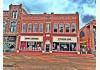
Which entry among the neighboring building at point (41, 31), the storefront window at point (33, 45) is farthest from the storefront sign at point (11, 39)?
the storefront window at point (33, 45)

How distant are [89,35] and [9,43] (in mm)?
2626

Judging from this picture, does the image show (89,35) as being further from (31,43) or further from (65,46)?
(31,43)

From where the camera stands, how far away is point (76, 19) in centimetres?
902

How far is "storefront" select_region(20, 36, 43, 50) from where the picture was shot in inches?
363

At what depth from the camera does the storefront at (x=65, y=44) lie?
902cm

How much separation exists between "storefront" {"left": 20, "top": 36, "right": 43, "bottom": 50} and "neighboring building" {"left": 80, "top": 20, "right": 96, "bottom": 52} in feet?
4.61

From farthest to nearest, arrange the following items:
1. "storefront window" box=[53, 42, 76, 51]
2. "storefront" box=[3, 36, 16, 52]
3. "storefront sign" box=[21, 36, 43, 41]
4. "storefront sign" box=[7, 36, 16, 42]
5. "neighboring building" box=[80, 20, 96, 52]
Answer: "storefront sign" box=[21, 36, 43, 41]
"storefront sign" box=[7, 36, 16, 42]
"storefront window" box=[53, 42, 76, 51]
"storefront" box=[3, 36, 16, 52]
"neighboring building" box=[80, 20, 96, 52]

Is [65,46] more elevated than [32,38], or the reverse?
[32,38]

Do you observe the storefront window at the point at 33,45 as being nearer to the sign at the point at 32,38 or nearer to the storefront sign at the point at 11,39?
the sign at the point at 32,38

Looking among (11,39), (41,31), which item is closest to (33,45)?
(41,31)

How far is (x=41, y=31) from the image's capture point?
931cm

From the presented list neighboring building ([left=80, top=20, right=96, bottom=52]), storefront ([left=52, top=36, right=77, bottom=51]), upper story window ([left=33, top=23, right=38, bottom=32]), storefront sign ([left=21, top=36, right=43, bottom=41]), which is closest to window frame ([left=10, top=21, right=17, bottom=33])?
storefront sign ([left=21, top=36, right=43, bottom=41])

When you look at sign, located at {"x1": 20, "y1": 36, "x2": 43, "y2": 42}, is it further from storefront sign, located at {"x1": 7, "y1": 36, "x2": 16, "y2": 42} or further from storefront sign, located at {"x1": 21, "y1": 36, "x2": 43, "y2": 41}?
storefront sign, located at {"x1": 7, "y1": 36, "x2": 16, "y2": 42}

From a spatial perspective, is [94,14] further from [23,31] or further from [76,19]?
[23,31]
